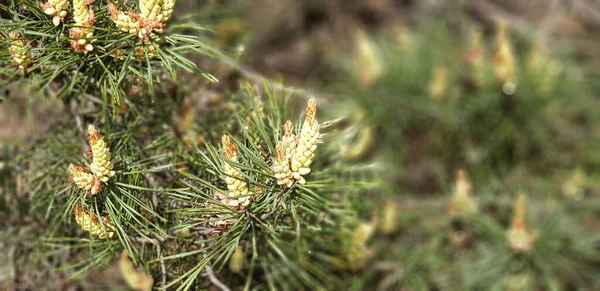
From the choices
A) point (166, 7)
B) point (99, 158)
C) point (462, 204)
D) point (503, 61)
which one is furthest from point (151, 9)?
point (503, 61)

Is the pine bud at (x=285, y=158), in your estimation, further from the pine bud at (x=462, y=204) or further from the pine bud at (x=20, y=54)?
the pine bud at (x=462, y=204)

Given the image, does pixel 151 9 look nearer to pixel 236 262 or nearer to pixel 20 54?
pixel 20 54

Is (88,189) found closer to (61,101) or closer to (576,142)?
(61,101)

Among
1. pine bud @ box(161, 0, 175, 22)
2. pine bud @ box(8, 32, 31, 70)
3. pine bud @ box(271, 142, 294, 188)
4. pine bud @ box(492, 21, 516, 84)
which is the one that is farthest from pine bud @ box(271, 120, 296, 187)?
pine bud @ box(492, 21, 516, 84)

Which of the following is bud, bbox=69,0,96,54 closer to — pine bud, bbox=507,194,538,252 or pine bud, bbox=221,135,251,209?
pine bud, bbox=221,135,251,209

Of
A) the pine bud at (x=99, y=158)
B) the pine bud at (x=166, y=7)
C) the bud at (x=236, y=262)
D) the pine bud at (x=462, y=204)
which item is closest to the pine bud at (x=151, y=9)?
the pine bud at (x=166, y=7)

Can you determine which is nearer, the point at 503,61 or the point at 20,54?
the point at 20,54
